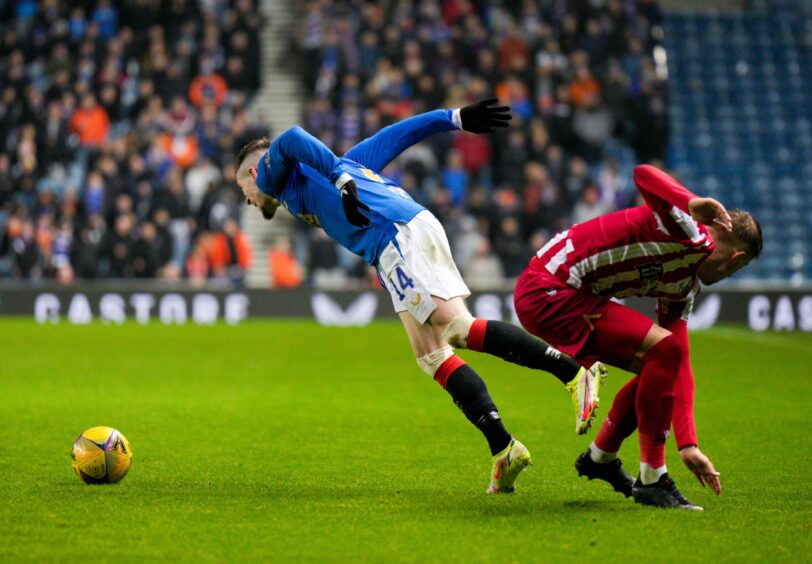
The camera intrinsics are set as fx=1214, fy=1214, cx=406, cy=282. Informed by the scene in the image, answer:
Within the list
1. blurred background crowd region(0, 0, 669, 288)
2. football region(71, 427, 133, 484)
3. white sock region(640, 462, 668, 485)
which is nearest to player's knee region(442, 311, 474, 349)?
white sock region(640, 462, 668, 485)

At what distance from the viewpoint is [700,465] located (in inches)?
212

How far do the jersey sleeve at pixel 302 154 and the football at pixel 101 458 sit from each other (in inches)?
64.2

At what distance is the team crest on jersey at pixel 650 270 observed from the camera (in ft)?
18.0

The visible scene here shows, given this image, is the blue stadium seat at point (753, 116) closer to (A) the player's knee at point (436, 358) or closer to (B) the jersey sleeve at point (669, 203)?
(A) the player's knee at point (436, 358)

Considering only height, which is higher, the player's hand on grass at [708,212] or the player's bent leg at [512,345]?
the player's hand on grass at [708,212]

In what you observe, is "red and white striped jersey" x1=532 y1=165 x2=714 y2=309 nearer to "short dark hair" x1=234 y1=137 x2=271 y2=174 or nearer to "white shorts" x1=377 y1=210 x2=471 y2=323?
"white shorts" x1=377 y1=210 x2=471 y2=323

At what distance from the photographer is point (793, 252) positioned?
21.2m

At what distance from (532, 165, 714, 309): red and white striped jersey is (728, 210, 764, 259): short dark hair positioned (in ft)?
0.42

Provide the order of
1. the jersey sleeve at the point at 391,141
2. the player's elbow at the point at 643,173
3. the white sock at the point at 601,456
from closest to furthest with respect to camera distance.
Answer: the player's elbow at the point at 643,173, the white sock at the point at 601,456, the jersey sleeve at the point at 391,141

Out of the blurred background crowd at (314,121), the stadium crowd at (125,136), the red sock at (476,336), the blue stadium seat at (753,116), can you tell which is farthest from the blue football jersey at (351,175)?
the blue stadium seat at (753,116)

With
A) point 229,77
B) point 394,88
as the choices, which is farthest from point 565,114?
point 229,77

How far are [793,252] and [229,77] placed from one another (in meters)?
10.5

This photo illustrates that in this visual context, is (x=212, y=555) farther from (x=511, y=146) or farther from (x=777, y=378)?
(x=511, y=146)

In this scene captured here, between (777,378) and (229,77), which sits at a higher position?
(229,77)
